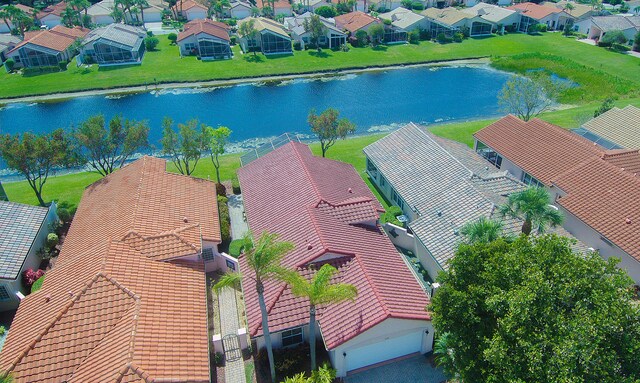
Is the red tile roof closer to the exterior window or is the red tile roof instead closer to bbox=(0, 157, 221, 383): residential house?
the exterior window

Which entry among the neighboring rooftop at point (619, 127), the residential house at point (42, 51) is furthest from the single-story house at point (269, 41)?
the neighboring rooftop at point (619, 127)

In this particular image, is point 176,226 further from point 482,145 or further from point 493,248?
point 482,145

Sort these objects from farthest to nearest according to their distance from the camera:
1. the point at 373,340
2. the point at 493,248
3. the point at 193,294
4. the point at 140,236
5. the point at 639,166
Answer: the point at 639,166 < the point at 140,236 < the point at 193,294 < the point at 373,340 < the point at 493,248

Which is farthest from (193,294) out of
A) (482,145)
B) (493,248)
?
(482,145)

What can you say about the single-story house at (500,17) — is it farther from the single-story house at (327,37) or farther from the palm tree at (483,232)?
the palm tree at (483,232)

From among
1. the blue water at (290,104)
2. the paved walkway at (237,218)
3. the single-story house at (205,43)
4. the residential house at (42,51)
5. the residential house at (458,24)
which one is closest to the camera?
the paved walkway at (237,218)

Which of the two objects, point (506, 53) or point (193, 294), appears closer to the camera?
point (193, 294)
